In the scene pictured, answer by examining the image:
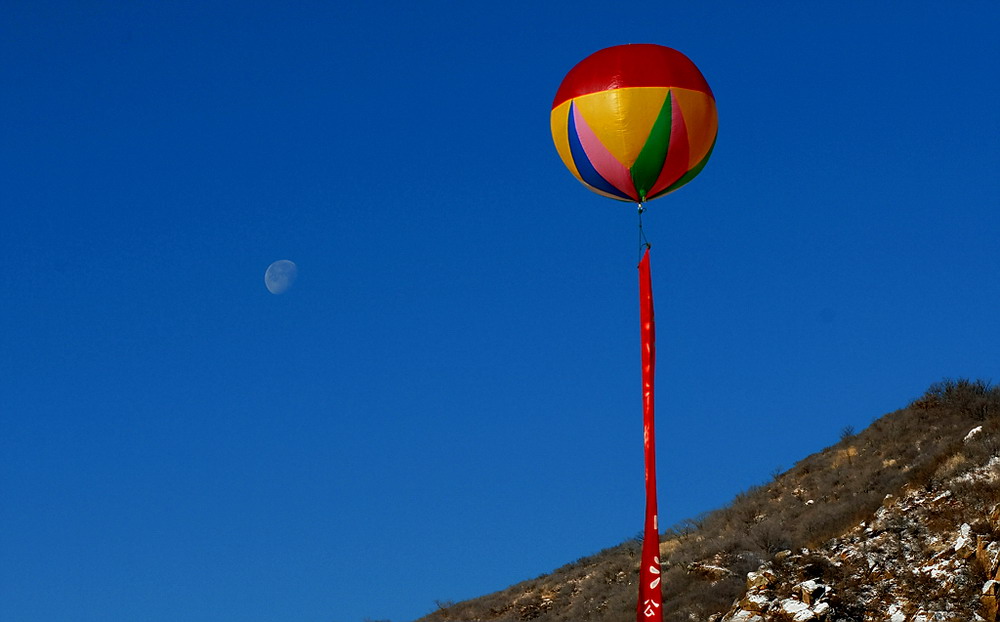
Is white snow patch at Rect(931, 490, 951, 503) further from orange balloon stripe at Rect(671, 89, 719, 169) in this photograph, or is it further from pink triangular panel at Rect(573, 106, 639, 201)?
pink triangular panel at Rect(573, 106, 639, 201)

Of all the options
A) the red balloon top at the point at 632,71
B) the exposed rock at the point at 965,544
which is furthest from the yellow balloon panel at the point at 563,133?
the exposed rock at the point at 965,544

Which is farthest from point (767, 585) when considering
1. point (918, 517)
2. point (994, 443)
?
point (994, 443)

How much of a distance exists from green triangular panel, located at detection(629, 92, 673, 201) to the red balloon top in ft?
1.83

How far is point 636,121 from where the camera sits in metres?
23.6

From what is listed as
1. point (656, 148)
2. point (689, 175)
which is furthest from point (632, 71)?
point (689, 175)

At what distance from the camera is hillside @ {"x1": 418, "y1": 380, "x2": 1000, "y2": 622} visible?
2498 cm

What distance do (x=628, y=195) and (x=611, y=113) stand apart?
1.85 m

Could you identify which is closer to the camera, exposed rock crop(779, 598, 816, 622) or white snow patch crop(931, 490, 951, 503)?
exposed rock crop(779, 598, 816, 622)

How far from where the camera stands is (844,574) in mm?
26641

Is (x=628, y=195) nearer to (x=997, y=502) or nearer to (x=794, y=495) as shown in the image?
(x=997, y=502)

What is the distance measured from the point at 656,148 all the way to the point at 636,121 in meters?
0.68

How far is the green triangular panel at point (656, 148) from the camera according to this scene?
23.6m

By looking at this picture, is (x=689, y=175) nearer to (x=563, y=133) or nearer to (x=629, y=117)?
(x=629, y=117)

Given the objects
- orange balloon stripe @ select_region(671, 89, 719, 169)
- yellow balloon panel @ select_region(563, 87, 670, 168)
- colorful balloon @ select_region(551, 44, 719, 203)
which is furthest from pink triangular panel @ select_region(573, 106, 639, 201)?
orange balloon stripe @ select_region(671, 89, 719, 169)
